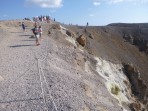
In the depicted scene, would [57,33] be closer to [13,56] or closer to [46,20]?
[13,56]

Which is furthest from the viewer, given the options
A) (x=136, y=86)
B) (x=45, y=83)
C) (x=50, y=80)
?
(x=136, y=86)

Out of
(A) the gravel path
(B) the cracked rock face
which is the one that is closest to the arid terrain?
(A) the gravel path

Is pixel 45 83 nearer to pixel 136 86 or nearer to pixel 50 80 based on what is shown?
pixel 50 80

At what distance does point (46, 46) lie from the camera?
32.8m

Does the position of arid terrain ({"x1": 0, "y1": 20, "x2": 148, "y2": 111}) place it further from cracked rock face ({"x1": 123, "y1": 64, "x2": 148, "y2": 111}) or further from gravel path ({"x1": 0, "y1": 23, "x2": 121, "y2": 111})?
cracked rock face ({"x1": 123, "y1": 64, "x2": 148, "y2": 111})

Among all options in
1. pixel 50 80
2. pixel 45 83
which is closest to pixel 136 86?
pixel 50 80

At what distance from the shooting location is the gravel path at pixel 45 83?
17047 mm

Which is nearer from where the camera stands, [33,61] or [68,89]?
[68,89]

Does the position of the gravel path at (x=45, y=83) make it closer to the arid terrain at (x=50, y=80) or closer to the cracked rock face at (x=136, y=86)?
the arid terrain at (x=50, y=80)

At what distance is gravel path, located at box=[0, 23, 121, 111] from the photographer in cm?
1705

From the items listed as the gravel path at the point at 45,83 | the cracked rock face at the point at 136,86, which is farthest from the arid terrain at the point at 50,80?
the cracked rock face at the point at 136,86

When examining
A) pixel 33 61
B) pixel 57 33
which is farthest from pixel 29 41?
pixel 33 61

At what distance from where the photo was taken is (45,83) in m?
19.9

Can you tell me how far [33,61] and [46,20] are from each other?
4187 cm
